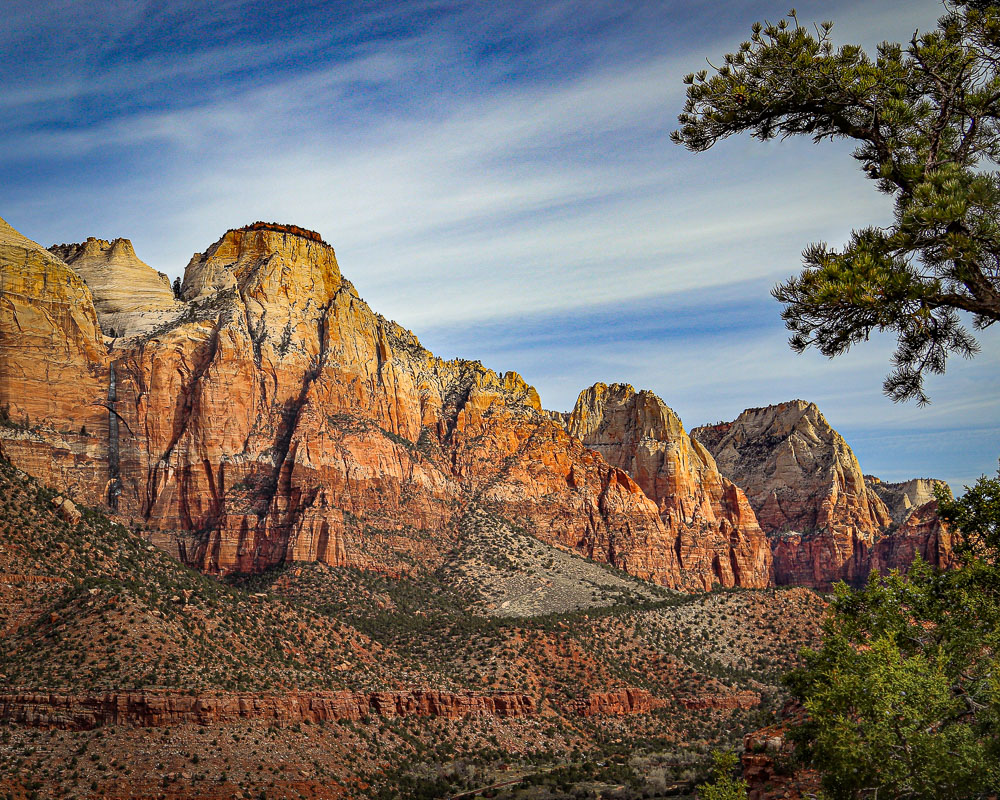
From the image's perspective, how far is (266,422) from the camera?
10769 cm

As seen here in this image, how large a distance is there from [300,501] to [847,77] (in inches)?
3514

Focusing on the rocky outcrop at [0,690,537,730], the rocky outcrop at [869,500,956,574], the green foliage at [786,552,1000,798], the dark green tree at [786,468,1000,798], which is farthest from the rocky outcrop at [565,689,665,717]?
the rocky outcrop at [869,500,956,574]

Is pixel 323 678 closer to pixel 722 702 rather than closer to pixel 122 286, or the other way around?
pixel 722 702

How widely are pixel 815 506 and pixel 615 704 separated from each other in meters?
115

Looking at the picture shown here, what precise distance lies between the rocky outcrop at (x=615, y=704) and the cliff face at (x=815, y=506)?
9587 cm

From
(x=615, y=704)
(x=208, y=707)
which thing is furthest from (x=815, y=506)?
(x=208, y=707)

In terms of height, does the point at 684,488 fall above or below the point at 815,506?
above

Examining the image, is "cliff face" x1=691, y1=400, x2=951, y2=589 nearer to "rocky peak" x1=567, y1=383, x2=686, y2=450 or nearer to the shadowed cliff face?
"rocky peak" x1=567, y1=383, x2=686, y2=450

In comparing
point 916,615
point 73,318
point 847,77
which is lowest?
point 916,615

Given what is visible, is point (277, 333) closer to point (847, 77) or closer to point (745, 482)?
point (847, 77)

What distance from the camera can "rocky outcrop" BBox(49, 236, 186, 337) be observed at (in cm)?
10738

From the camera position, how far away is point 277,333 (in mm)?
112875

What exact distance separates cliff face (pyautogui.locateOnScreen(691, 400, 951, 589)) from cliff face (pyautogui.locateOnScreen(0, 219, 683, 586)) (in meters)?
69.0

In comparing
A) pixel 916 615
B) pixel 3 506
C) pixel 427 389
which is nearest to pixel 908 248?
pixel 916 615
